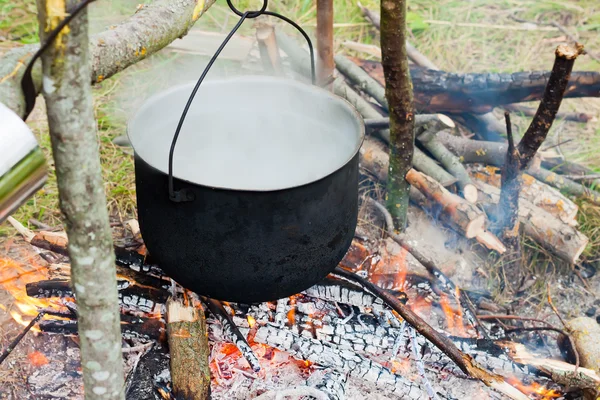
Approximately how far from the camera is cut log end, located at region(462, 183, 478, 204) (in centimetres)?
307

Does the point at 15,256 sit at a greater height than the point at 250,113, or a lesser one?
lesser

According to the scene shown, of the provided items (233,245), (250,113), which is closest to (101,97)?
(250,113)

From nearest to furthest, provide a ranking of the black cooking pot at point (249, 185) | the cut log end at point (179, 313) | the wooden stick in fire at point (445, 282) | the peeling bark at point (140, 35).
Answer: the black cooking pot at point (249, 185), the peeling bark at point (140, 35), the cut log end at point (179, 313), the wooden stick in fire at point (445, 282)

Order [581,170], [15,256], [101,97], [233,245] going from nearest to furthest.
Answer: [233,245] < [15,256] < [581,170] < [101,97]

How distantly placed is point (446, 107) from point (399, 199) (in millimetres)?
886

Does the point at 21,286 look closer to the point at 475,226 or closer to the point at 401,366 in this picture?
the point at 401,366

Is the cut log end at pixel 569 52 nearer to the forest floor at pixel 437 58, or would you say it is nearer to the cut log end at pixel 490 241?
the cut log end at pixel 490 241

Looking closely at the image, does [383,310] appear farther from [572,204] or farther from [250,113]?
[572,204]

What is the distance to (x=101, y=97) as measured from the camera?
3.81m

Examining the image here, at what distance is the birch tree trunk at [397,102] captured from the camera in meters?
2.48

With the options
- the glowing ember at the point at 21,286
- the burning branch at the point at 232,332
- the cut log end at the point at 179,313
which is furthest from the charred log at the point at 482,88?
the glowing ember at the point at 21,286

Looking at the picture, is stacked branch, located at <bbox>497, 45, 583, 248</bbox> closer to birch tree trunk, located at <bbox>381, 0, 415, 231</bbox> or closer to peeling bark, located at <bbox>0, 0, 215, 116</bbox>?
birch tree trunk, located at <bbox>381, 0, 415, 231</bbox>

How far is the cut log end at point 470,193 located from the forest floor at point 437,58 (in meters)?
0.38

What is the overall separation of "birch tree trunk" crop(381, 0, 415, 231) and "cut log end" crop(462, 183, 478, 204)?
309 mm
